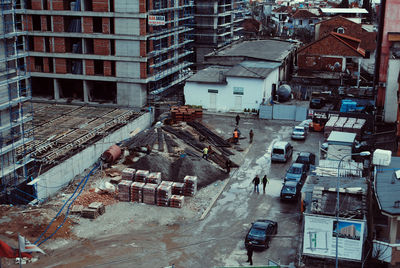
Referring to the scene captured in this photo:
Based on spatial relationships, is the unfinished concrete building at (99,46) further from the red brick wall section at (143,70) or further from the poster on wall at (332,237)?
the poster on wall at (332,237)

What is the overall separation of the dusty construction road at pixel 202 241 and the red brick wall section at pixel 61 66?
1180 inches

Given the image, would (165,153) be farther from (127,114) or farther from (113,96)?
(113,96)

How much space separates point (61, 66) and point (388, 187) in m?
44.8

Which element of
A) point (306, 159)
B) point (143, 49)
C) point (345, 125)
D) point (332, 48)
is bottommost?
point (306, 159)

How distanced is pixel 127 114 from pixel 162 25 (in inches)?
568

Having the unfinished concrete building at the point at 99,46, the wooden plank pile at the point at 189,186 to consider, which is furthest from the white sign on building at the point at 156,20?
the wooden plank pile at the point at 189,186

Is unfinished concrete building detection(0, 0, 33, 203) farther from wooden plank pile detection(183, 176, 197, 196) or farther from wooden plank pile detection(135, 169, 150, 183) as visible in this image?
wooden plank pile detection(183, 176, 197, 196)

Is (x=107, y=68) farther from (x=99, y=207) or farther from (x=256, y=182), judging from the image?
(x=99, y=207)

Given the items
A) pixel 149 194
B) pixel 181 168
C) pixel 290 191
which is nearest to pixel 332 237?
pixel 290 191

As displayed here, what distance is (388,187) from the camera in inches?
1067

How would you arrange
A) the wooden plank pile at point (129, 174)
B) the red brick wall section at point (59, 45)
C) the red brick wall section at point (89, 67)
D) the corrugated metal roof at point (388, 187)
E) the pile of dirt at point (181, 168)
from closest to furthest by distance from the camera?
the corrugated metal roof at point (388, 187)
the wooden plank pile at point (129, 174)
the pile of dirt at point (181, 168)
the red brick wall section at point (59, 45)
the red brick wall section at point (89, 67)

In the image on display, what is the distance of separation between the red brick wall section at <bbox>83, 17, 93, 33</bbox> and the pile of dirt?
2389 cm

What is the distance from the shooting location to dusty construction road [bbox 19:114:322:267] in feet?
96.8

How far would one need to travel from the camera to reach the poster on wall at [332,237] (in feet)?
86.1
